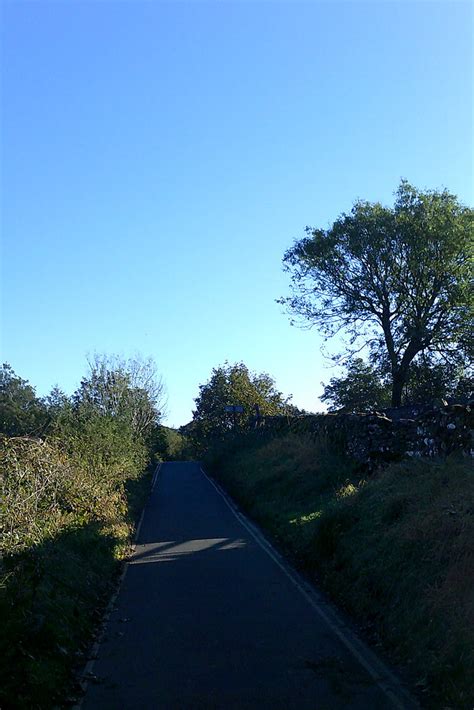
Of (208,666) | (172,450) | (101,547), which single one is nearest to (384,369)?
(101,547)

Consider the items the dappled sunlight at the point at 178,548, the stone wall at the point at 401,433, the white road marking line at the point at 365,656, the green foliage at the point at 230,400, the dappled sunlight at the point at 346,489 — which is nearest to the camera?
the white road marking line at the point at 365,656

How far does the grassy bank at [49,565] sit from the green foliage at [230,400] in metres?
39.0

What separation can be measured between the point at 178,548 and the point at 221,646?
7.79 m

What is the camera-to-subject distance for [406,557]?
9781mm

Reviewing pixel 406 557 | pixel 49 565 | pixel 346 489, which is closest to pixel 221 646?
pixel 406 557

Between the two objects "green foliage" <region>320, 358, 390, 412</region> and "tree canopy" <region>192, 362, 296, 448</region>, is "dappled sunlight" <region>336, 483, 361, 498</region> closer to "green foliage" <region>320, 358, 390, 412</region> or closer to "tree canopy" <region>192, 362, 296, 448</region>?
"green foliage" <region>320, 358, 390, 412</region>

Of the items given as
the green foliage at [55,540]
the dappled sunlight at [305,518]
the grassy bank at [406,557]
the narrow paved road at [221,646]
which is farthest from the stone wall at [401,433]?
the green foliage at [55,540]

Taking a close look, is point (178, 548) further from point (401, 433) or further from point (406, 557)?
point (406, 557)

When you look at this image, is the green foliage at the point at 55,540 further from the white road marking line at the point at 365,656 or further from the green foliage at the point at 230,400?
the green foliage at the point at 230,400

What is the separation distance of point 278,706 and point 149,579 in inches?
259

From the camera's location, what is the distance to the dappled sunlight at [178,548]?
14.7 metres

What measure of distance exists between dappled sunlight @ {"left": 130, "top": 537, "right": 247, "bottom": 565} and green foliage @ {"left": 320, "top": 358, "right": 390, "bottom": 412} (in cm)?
2533

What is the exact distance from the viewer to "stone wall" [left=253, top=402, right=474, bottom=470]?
537 inches

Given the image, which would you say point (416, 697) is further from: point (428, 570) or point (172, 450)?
point (172, 450)
